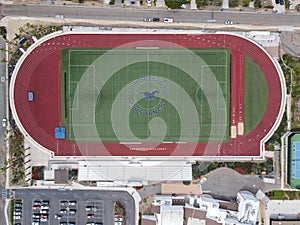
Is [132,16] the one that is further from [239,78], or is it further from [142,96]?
[239,78]

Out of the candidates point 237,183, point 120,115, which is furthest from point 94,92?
point 237,183

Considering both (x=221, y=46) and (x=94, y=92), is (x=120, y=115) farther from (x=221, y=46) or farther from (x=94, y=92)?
(x=221, y=46)

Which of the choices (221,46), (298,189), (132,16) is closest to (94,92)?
(132,16)

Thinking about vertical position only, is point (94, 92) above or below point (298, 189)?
above

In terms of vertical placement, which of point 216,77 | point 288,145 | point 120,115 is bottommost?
point 288,145
